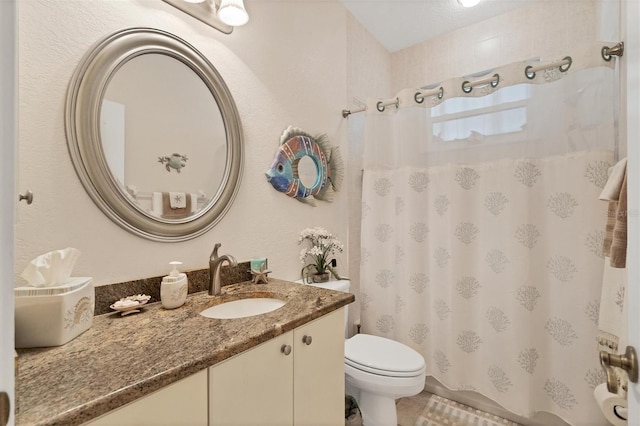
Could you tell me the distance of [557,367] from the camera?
4.81 feet

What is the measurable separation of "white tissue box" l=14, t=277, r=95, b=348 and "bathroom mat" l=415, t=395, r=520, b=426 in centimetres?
181

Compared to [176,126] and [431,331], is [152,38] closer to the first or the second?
[176,126]

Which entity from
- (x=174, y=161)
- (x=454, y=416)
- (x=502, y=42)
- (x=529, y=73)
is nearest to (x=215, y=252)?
(x=174, y=161)

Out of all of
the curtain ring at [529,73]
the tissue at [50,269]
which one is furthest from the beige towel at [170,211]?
the curtain ring at [529,73]

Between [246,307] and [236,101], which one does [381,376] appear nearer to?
[246,307]

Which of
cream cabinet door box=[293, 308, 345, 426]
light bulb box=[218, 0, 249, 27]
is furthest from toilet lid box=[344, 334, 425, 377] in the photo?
light bulb box=[218, 0, 249, 27]

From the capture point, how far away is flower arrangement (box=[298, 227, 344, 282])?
174cm

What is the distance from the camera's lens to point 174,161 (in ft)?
3.90

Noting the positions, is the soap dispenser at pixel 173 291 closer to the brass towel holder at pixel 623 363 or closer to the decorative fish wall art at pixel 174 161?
the decorative fish wall art at pixel 174 161

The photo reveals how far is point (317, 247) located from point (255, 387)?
101cm

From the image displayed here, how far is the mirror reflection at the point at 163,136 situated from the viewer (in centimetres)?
104

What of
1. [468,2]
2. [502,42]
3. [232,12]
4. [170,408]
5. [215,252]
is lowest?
[170,408]

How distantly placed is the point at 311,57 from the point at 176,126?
107cm

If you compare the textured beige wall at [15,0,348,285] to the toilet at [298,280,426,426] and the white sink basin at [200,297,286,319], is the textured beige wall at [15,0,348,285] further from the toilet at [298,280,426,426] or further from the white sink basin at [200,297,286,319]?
the toilet at [298,280,426,426]
